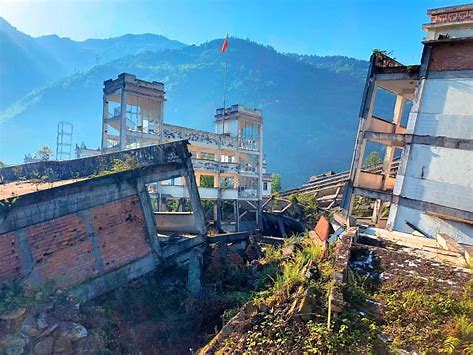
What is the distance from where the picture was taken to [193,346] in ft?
28.2

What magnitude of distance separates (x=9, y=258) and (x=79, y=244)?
157 centimetres

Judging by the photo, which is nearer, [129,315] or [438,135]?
[129,315]

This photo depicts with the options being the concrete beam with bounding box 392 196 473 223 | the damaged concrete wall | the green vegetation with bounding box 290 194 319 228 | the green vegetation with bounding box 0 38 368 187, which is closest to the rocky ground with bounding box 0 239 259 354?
the damaged concrete wall

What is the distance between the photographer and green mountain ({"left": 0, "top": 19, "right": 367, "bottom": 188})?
111m

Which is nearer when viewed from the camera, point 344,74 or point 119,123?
point 119,123

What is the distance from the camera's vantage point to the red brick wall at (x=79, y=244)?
9.09 m

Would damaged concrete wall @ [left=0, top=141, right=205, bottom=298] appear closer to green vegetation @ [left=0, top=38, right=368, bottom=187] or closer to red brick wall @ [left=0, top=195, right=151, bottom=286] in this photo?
red brick wall @ [left=0, top=195, right=151, bottom=286]

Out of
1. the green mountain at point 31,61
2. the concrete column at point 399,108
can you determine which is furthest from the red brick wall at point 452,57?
the green mountain at point 31,61

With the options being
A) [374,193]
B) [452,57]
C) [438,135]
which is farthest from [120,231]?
[452,57]

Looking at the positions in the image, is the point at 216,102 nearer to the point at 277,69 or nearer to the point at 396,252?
the point at 277,69

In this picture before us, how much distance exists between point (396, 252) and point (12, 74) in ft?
529

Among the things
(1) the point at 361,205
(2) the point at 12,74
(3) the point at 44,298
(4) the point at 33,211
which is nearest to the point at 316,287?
(3) the point at 44,298

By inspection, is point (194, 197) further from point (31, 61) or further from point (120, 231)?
point (31, 61)

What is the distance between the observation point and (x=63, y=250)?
9797 mm
